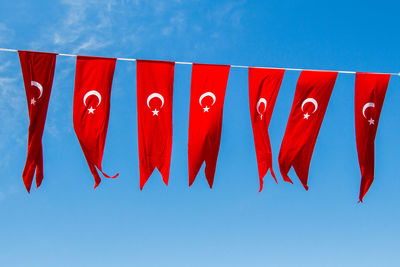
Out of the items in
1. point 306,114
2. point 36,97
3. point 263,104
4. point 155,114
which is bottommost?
point 155,114

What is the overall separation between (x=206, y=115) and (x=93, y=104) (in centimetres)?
388

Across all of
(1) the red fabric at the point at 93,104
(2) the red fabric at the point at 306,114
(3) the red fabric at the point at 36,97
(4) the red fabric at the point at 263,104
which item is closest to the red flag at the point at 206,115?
(4) the red fabric at the point at 263,104

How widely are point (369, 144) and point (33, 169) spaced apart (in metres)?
11.8

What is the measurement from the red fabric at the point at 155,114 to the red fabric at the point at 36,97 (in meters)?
3.04

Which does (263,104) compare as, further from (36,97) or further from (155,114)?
(36,97)

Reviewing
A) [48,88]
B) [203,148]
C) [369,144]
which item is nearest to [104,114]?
[48,88]

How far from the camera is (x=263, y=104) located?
18.6 metres

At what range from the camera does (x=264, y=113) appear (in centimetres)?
1861

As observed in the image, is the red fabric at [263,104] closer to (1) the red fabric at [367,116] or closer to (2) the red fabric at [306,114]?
(2) the red fabric at [306,114]

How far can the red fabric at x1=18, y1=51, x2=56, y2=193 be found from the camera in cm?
1684

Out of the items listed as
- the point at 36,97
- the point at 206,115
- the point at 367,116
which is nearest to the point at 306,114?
the point at 367,116

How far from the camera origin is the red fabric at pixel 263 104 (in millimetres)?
18312

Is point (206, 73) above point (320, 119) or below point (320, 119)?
above

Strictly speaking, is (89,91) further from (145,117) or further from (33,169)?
(33,169)
